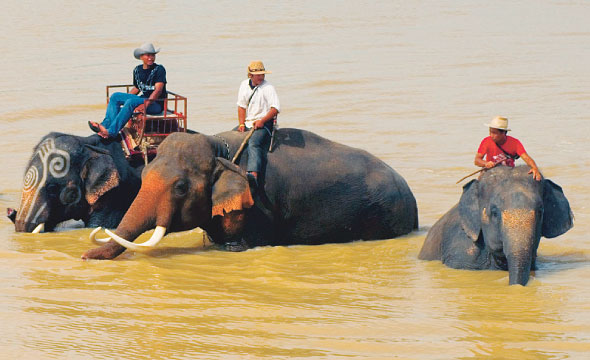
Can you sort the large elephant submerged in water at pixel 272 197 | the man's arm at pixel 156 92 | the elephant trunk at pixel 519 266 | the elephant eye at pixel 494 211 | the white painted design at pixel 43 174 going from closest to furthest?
1. the elephant trunk at pixel 519 266
2. the elephant eye at pixel 494 211
3. the large elephant submerged in water at pixel 272 197
4. the white painted design at pixel 43 174
5. the man's arm at pixel 156 92

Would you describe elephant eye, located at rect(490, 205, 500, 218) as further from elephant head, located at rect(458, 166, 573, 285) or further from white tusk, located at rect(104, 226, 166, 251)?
white tusk, located at rect(104, 226, 166, 251)

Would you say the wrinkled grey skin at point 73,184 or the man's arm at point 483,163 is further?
the wrinkled grey skin at point 73,184

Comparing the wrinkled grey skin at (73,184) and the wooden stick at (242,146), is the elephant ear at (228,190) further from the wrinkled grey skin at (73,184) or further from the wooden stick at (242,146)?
the wrinkled grey skin at (73,184)

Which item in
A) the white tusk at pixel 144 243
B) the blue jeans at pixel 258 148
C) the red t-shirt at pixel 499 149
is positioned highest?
the red t-shirt at pixel 499 149

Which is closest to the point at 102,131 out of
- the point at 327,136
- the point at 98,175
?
the point at 98,175

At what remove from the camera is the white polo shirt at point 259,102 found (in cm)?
1387

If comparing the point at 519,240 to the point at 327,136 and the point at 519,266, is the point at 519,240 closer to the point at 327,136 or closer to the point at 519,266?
the point at 519,266

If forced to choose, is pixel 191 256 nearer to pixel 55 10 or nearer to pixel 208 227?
pixel 208 227

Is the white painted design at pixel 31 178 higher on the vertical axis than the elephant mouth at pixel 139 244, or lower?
higher

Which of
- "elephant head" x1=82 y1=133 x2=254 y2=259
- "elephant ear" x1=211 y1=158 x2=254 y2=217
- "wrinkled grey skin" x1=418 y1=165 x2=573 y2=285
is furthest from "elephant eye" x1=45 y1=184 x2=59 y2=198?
Result: "wrinkled grey skin" x1=418 y1=165 x2=573 y2=285

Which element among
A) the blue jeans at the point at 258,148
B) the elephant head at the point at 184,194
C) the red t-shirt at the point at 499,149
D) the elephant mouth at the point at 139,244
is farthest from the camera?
the blue jeans at the point at 258,148

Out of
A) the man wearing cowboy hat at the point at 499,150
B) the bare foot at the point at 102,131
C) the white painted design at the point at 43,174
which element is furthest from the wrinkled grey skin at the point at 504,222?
the white painted design at the point at 43,174

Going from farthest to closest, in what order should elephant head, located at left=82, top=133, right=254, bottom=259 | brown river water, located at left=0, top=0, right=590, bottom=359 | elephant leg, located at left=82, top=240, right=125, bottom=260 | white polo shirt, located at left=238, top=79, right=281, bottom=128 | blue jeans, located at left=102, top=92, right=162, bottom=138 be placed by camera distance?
blue jeans, located at left=102, top=92, right=162, bottom=138, white polo shirt, located at left=238, top=79, right=281, bottom=128, elephant head, located at left=82, top=133, right=254, bottom=259, elephant leg, located at left=82, top=240, right=125, bottom=260, brown river water, located at left=0, top=0, right=590, bottom=359

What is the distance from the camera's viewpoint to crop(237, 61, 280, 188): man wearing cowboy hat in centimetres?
1371
